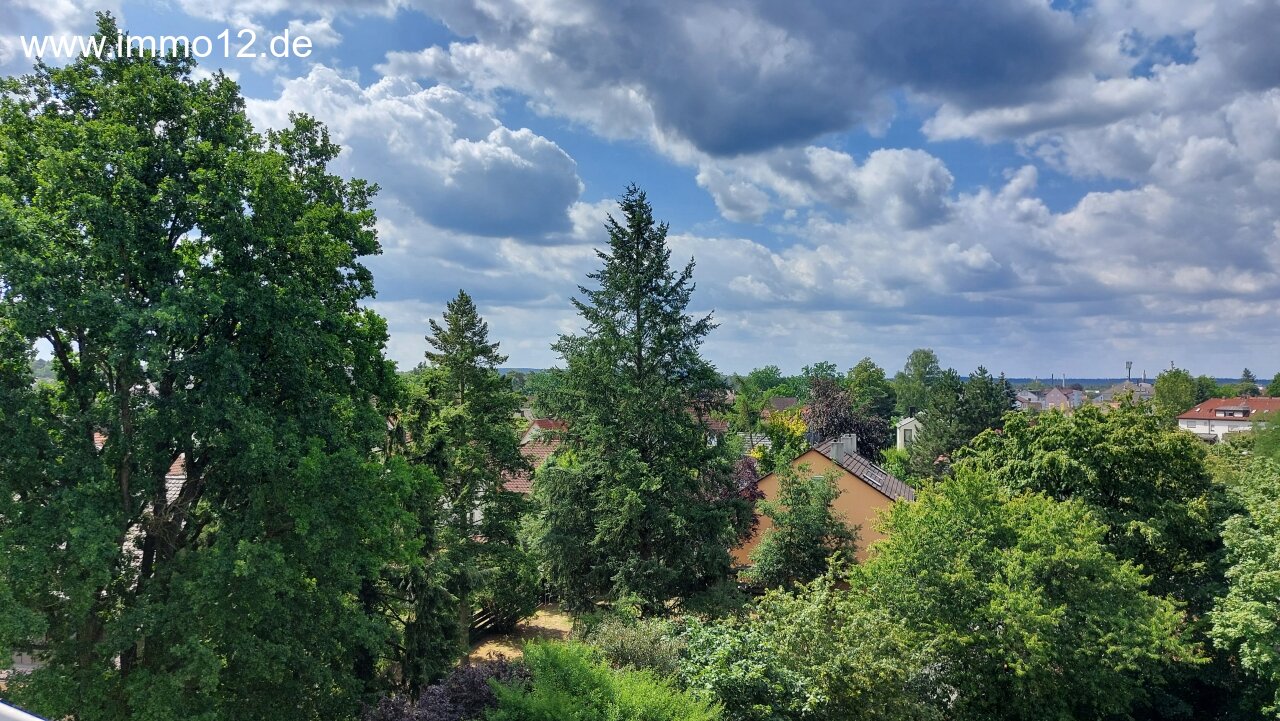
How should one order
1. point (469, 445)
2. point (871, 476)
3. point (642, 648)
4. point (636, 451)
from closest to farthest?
1. point (642, 648)
2. point (636, 451)
3. point (469, 445)
4. point (871, 476)

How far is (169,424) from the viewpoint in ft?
36.6

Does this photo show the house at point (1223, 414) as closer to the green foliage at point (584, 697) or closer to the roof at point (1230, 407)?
the roof at point (1230, 407)

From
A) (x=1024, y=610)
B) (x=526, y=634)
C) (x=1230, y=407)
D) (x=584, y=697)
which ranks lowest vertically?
(x=526, y=634)

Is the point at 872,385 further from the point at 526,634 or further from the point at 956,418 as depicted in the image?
the point at 526,634

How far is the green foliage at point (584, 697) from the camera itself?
9.17m

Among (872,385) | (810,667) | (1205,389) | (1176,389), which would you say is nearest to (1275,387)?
(1205,389)

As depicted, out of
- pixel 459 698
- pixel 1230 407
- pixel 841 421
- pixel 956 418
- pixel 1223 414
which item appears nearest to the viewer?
pixel 459 698

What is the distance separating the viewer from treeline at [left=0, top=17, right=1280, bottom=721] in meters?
10.4

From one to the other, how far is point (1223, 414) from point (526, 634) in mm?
93971

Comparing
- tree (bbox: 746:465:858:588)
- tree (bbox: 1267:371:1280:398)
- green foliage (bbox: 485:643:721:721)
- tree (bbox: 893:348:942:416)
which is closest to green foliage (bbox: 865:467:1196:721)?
green foliage (bbox: 485:643:721:721)

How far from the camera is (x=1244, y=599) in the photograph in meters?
14.8

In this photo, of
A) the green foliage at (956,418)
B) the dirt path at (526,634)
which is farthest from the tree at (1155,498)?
the green foliage at (956,418)

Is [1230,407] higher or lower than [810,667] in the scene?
higher

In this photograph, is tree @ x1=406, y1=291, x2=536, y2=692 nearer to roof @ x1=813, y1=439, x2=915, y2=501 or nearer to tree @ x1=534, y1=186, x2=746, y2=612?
tree @ x1=534, y1=186, x2=746, y2=612
